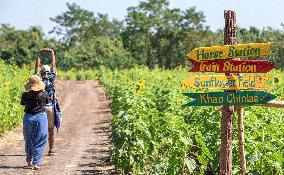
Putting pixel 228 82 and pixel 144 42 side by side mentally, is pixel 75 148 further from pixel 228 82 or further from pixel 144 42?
pixel 144 42

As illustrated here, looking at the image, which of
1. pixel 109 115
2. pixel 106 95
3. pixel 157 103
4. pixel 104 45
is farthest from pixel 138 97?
pixel 104 45

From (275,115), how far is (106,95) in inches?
661

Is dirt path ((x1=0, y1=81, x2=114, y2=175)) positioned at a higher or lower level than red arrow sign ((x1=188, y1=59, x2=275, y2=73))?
lower

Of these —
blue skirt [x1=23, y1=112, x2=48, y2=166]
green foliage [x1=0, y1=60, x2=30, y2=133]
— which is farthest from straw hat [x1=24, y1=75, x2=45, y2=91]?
green foliage [x1=0, y1=60, x2=30, y2=133]

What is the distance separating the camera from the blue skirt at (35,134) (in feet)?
26.5

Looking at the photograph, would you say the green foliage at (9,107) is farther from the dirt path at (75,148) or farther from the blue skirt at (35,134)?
the blue skirt at (35,134)

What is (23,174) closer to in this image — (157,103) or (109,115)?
(157,103)

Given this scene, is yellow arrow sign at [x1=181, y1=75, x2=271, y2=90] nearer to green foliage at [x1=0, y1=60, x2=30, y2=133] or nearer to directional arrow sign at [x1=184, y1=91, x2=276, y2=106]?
directional arrow sign at [x1=184, y1=91, x2=276, y2=106]

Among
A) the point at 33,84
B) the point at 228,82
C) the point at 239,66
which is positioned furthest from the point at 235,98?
the point at 33,84

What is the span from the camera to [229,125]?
17.2ft

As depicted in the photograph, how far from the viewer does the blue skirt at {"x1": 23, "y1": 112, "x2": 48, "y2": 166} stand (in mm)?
8086

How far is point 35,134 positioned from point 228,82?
4086 mm

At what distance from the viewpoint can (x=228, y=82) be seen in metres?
5.07

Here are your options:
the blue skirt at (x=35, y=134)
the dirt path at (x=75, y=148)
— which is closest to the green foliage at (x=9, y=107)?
the dirt path at (x=75, y=148)
